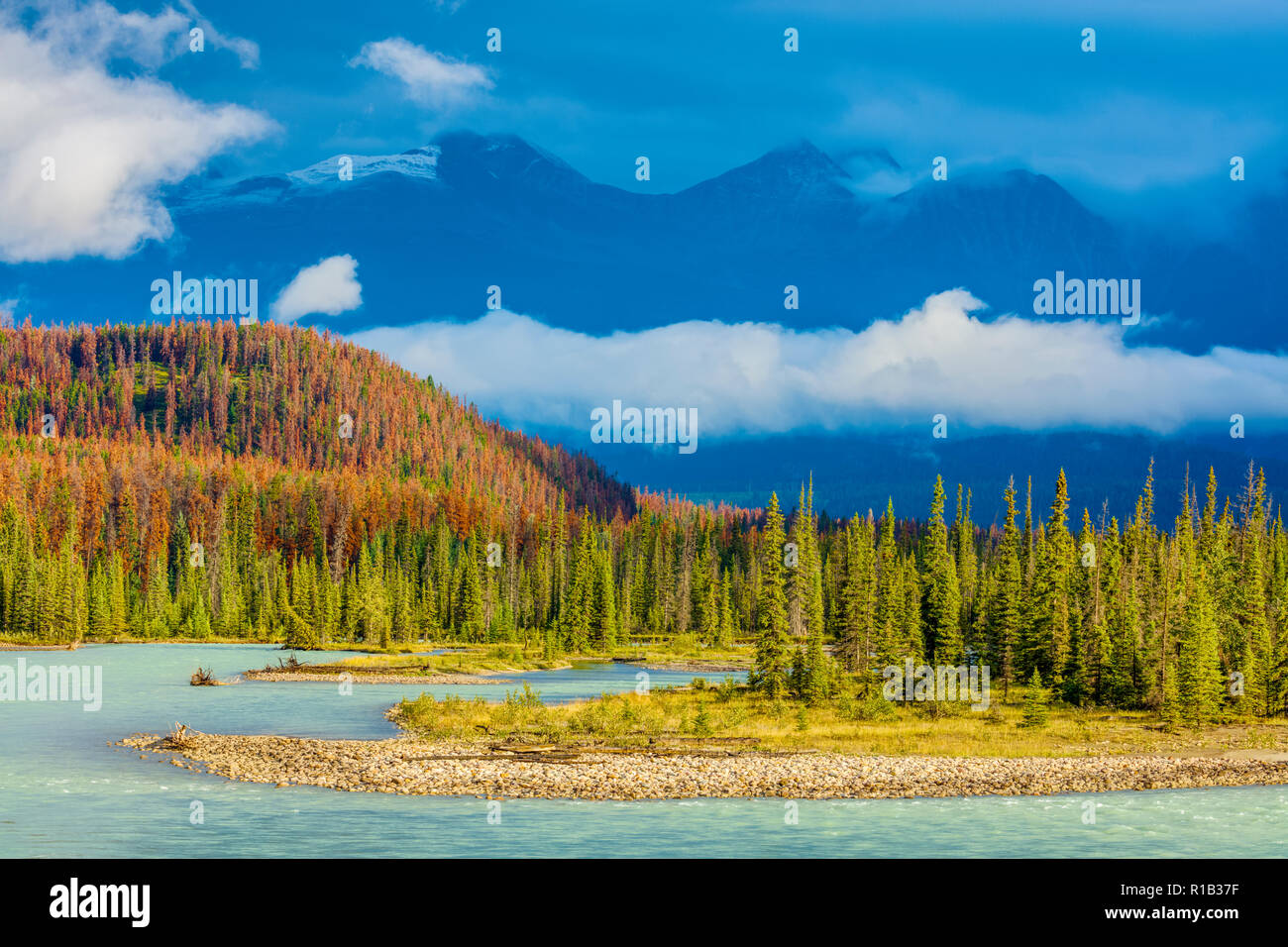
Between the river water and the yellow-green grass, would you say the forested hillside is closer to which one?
the yellow-green grass

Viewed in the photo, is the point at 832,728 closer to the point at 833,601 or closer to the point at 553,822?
the point at 553,822

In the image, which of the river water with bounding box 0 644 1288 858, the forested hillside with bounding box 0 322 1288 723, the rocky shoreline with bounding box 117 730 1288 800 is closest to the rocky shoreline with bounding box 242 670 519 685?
the forested hillside with bounding box 0 322 1288 723

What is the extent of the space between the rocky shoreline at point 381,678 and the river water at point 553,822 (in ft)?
138

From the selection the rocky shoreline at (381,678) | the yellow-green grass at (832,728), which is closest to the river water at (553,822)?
the yellow-green grass at (832,728)

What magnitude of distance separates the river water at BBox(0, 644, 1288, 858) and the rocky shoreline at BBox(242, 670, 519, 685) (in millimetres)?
41955

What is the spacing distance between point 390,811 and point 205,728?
24439mm

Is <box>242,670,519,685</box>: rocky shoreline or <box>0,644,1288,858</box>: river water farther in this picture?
<box>242,670,519,685</box>: rocky shoreline

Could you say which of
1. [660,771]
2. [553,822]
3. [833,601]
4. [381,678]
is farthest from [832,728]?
[833,601]

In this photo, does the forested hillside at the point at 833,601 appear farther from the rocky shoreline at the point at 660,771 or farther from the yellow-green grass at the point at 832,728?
the rocky shoreline at the point at 660,771

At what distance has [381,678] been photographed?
317ft

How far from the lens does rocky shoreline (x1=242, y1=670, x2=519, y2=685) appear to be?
3681 inches

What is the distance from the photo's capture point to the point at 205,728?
58656 millimetres

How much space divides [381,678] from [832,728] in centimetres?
4735

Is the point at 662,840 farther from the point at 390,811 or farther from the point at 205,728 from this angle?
the point at 205,728
